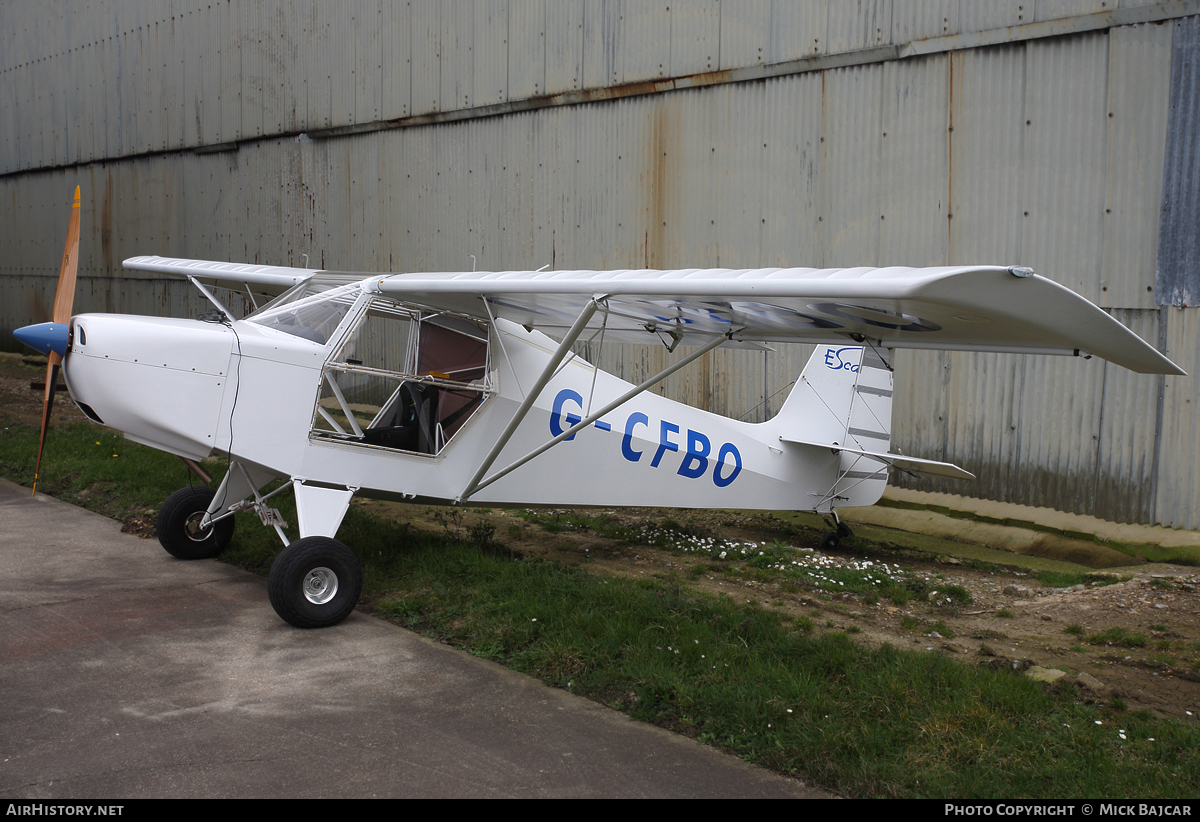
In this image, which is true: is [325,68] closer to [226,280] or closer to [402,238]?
[402,238]

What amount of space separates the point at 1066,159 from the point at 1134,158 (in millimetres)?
559

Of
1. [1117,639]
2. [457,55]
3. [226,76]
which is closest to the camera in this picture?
[1117,639]

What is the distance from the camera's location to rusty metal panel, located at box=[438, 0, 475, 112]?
12.8 m

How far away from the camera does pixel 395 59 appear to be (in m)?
13.8

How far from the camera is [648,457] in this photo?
25.1 feet

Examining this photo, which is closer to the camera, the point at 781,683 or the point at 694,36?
the point at 781,683

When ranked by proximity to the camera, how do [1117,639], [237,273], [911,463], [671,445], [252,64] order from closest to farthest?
[1117,639]
[911,463]
[671,445]
[237,273]
[252,64]

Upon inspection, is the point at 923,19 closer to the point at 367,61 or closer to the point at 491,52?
the point at 491,52

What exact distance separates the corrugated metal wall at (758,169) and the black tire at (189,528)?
5.90 metres

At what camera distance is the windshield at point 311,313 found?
6.33 meters

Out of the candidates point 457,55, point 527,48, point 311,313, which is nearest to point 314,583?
point 311,313

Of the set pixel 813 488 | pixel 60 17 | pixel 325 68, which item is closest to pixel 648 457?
pixel 813 488

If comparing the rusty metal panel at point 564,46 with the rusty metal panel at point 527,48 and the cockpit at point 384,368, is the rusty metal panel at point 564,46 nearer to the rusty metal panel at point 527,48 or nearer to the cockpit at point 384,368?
the rusty metal panel at point 527,48
